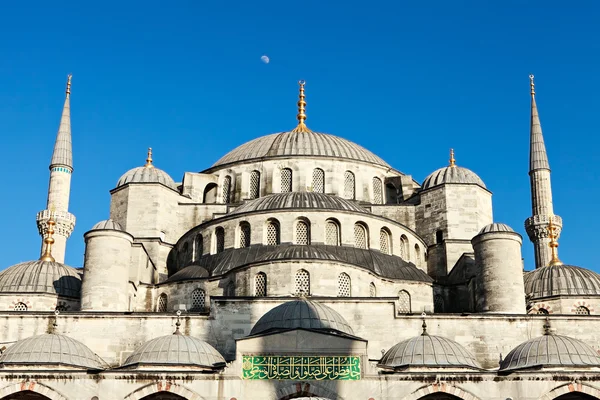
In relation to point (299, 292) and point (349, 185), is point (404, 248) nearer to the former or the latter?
point (349, 185)

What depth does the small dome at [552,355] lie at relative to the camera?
22953 millimetres

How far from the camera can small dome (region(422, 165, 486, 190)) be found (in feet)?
114

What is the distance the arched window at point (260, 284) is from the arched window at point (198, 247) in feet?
13.5

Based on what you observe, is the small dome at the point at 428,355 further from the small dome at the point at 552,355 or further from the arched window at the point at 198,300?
the arched window at the point at 198,300

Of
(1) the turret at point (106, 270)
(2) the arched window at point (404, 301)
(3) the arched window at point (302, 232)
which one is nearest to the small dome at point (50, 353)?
(1) the turret at point (106, 270)

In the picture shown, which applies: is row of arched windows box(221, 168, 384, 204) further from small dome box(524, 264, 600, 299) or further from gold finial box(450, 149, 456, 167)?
small dome box(524, 264, 600, 299)

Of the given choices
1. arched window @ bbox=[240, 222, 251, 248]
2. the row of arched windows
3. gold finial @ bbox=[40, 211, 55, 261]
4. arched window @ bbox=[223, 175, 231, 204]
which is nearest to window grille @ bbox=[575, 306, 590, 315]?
the row of arched windows

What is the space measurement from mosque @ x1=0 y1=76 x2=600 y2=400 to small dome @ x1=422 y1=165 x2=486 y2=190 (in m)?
0.10

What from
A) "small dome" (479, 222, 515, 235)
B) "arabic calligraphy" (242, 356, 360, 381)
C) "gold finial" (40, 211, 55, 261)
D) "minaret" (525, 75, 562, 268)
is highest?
"minaret" (525, 75, 562, 268)

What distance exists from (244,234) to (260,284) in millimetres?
3075

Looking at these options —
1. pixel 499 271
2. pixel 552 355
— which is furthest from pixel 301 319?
pixel 499 271

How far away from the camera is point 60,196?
37.0 meters

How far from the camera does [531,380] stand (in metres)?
22.6

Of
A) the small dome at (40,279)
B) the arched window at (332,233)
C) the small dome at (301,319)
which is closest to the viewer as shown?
the small dome at (301,319)
